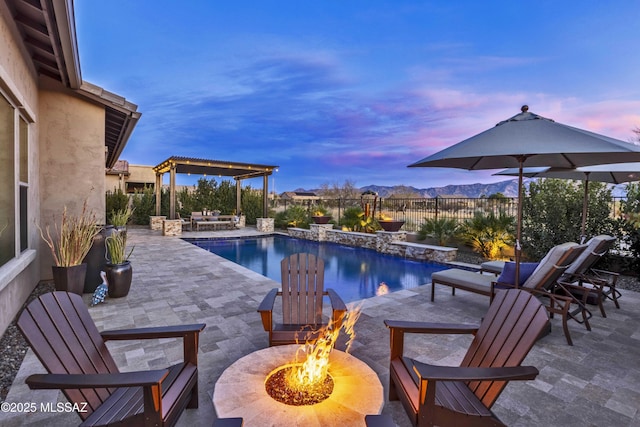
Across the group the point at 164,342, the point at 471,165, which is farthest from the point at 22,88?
the point at 471,165

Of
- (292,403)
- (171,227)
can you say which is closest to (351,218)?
(171,227)

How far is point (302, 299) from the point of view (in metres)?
3.28

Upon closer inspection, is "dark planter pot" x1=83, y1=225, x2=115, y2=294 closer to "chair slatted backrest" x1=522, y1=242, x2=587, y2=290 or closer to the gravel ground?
the gravel ground

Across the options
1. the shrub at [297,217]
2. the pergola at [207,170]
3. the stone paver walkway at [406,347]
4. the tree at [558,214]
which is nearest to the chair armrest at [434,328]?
the stone paver walkway at [406,347]

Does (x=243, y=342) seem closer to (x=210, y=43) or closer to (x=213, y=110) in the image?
(x=210, y=43)

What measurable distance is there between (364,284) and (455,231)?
4158 millimetres

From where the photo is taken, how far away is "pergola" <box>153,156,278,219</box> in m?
13.5

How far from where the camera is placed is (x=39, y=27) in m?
3.93

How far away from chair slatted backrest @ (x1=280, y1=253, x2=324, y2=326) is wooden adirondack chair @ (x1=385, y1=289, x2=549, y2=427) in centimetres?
110

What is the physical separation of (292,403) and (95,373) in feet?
3.70

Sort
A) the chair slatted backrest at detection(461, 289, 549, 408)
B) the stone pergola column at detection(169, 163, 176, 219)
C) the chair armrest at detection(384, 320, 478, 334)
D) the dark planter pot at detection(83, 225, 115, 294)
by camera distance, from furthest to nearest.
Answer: the stone pergola column at detection(169, 163, 176, 219) < the dark planter pot at detection(83, 225, 115, 294) < the chair armrest at detection(384, 320, 478, 334) < the chair slatted backrest at detection(461, 289, 549, 408)

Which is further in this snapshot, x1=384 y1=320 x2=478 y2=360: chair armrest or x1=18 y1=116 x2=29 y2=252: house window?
x1=18 y1=116 x2=29 y2=252: house window

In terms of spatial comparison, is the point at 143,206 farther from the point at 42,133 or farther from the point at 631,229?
the point at 631,229

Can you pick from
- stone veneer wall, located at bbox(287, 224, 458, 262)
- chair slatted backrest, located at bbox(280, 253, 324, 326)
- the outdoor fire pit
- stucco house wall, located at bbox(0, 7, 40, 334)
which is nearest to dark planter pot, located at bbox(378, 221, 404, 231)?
stone veneer wall, located at bbox(287, 224, 458, 262)
